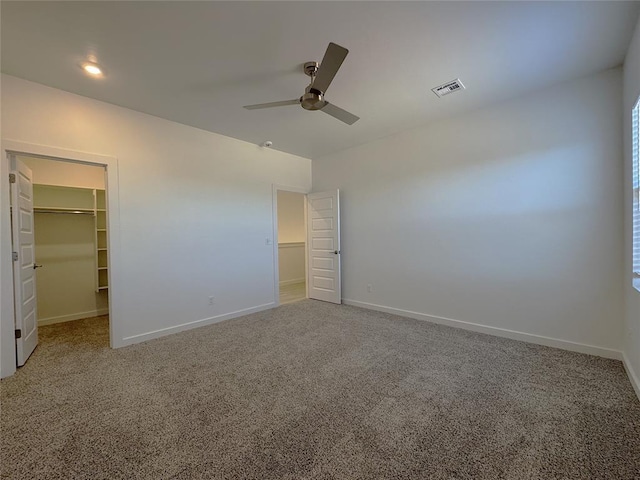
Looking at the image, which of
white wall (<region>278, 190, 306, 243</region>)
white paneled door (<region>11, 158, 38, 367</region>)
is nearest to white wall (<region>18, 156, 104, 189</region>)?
white paneled door (<region>11, 158, 38, 367</region>)

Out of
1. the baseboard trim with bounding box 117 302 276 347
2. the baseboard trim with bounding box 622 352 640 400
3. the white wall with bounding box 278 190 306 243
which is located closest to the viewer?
the baseboard trim with bounding box 622 352 640 400

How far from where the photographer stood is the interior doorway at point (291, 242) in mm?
6840

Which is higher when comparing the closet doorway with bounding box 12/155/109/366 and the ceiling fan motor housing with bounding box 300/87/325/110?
the ceiling fan motor housing with bounding box 300/87/325/110

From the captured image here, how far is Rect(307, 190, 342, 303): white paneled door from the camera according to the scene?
189 inches

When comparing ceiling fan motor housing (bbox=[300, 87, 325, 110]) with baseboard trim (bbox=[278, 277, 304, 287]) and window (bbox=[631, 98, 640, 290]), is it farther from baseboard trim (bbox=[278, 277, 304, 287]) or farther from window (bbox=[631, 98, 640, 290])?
baseboard trim (bbox=[278, 277, 304, 287])

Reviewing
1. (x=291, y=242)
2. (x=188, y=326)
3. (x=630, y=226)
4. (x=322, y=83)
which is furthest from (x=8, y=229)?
(x=630, y=226)

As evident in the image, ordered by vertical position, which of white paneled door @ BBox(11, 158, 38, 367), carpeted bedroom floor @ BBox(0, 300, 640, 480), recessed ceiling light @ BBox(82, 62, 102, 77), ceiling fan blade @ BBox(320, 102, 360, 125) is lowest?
carpeted bedroom floor @ BBox(0, 300, 640, 480)

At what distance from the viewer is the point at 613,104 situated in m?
2.54

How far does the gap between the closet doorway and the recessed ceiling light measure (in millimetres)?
1906

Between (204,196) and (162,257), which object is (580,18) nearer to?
(204,196)

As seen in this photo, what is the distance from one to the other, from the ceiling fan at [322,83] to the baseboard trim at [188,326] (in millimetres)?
2844

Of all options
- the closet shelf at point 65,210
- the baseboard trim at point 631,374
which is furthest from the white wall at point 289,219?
the baseboard trim at point 631,374

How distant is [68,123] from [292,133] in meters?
2.49

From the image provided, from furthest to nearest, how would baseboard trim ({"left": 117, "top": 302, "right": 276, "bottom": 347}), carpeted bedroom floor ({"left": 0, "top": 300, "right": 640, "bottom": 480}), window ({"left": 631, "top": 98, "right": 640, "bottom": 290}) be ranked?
baseboard trim ({"left": 117, "top": 302, "right": 276, "bottom": 347}) < window ({"left": 631, "top": 98, "right": 640, "bottom": 290}) < carpeted bedroom floor ({"left": 0, "top": 300, "right": 640, "bottom": 480})
